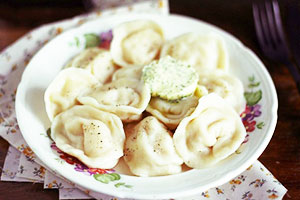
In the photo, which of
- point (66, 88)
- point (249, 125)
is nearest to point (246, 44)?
point (249, 125)

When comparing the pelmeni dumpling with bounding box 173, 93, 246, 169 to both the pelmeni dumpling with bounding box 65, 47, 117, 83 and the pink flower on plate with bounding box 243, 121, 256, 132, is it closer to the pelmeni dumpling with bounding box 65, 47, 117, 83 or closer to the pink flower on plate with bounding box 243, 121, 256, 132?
the pink flower on plate with bounding box 243, 121, 256, 132

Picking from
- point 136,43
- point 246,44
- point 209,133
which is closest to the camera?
point 209,133

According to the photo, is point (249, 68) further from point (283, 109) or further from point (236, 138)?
point (236, 138)

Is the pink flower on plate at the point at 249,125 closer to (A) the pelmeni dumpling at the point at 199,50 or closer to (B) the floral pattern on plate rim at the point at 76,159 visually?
(B) the floral pattern on plate rim at the point at 76,159

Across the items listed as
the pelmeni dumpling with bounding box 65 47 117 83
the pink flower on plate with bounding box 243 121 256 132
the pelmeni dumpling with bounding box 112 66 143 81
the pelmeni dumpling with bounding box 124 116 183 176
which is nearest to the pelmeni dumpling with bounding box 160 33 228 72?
Answer: the pelmeni dumpling with bounding box 112 66 143 81

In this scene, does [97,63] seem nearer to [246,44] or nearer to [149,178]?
[149,178]

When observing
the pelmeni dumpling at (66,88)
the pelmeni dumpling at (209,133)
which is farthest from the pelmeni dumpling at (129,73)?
the pelmeni dumpling at (209,133)

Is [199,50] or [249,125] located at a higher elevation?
[199,50]
